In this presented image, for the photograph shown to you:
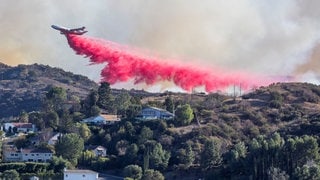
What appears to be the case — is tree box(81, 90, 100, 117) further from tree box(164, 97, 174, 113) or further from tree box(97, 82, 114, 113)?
tree box(164, 97, 174, 113)

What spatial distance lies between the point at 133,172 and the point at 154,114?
94.9ft

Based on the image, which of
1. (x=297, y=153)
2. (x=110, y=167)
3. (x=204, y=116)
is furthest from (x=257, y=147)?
(x=204, y=116)

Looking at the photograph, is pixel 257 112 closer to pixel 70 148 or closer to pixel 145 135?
pixel 145 135

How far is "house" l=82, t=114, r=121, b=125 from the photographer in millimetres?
130375

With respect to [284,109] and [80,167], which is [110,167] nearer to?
[80,167]

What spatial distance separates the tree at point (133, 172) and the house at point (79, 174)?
12.7 ft

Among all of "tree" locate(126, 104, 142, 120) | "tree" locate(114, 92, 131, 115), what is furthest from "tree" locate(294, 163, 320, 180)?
"tree" locate(114, 92, 131, 115)

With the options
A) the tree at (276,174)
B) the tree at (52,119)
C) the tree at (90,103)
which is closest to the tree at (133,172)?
the tree at (276,174)

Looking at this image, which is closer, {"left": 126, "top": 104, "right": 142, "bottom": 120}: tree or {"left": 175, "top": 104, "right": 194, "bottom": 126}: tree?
{"left": 175, "top": 104, "right": 194, "bottom": 126}: tree

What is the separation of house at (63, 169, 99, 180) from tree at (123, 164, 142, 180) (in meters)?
3.89

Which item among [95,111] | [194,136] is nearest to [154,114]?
[95,111]

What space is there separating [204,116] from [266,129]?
36.5ft

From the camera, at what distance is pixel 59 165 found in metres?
106

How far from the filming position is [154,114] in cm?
13075
